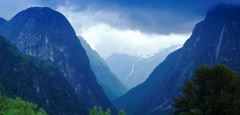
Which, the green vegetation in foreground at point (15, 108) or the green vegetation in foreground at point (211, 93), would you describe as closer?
the green vegetation in foreground at point (211, 93)

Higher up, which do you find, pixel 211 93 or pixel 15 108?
pixel 15 108

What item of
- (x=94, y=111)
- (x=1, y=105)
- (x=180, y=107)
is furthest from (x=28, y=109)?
(x=180, y=107)

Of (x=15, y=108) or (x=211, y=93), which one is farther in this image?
(x=15, y=108)

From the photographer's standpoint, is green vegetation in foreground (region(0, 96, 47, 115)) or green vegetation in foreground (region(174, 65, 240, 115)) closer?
green vegetation in foreground (region(174, 65, 240, 115))

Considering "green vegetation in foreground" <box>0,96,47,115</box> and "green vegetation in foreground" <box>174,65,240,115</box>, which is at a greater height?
"green vegetation in foreground" <box>0,96,47,115</box>

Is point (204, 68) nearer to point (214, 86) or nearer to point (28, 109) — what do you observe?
point (214, 86)

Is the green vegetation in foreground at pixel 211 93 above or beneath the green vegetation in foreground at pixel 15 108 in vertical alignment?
beneath

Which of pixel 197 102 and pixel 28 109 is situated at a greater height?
pixel 28 109

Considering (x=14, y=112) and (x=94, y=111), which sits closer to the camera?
(x=14, y=112)
